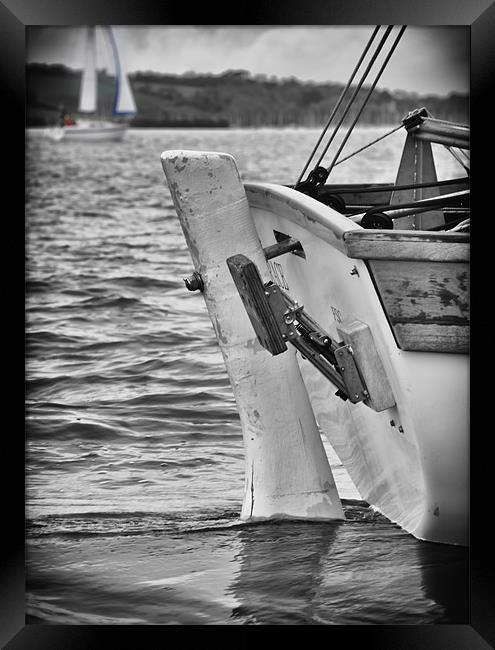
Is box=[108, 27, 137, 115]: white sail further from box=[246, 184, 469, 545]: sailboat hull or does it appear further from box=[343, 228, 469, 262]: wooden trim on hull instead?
box=[343, 228, 469, 262]: wooden trim on hull

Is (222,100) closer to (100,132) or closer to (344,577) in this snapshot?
(100,132)

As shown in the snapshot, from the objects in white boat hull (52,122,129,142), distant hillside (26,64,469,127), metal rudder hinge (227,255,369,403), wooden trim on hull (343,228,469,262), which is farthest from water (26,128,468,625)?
white boat hull (52,122,129,142)

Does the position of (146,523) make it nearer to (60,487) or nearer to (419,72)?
(60,487)

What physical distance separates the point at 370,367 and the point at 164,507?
1254 millimetres

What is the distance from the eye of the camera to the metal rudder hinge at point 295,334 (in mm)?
3231

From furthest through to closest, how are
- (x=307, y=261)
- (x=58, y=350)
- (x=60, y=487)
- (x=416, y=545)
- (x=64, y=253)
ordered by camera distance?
(x=64, y=253), (x=58, y=350), (x=60, y=487), (x=307, y=261), (x=416, y=545)

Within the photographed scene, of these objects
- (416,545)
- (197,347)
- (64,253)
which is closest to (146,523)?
(416,545)

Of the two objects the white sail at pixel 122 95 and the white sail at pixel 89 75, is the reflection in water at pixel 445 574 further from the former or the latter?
the white sail at pixel 122 95

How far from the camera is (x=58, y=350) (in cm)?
659

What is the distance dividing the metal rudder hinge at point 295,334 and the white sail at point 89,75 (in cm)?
101

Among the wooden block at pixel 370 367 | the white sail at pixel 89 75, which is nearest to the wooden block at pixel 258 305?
the wooden block at pixel 370 367
